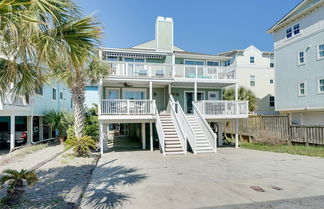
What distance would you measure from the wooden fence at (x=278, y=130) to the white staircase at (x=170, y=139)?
7420 mm

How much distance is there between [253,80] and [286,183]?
25407 millimetres

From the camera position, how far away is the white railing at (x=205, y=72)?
53.7 ft

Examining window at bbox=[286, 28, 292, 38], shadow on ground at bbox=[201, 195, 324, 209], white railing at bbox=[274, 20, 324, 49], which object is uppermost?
window at bbox=[286, 28, 292, 38]

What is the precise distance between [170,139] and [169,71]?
18.4ft

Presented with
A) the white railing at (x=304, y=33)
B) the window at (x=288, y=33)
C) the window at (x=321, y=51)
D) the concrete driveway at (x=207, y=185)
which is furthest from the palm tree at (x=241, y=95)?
the concrete driveway at (x=207, y=185)

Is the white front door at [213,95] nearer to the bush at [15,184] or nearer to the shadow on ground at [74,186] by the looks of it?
the shadow on ground at [74,186]

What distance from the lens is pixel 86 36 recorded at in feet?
16.0

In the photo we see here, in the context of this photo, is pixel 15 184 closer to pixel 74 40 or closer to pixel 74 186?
pixel 74 186

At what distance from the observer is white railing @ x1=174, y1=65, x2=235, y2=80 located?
16359 millimetres

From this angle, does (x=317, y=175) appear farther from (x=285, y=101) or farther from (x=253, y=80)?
(x=253, y=80)

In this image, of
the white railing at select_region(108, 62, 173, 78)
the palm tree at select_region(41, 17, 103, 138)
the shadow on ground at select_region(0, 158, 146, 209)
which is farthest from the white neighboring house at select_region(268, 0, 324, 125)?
the palm tree at select_region(41, 17, 103, 138)

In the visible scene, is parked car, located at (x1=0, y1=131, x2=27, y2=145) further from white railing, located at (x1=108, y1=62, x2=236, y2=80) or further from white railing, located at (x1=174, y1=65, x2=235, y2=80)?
white railing, located at (x1=174, y1=65, x2=235, y2=80)

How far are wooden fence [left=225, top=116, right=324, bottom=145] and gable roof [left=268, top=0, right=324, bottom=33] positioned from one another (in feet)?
31.6

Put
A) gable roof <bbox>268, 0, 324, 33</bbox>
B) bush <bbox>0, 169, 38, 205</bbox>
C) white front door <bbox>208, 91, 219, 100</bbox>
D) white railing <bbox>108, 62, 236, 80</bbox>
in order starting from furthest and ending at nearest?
1. white front door <bbox>208, 91, 219, 100</bbox>
2. gable roof <bbox>268, 0, 324, 33</bbox>
3. white railing <bbox>108, 62, 236, 80</bbox>
4. bush <bbox>0, 169, 38, 205</bbox>
